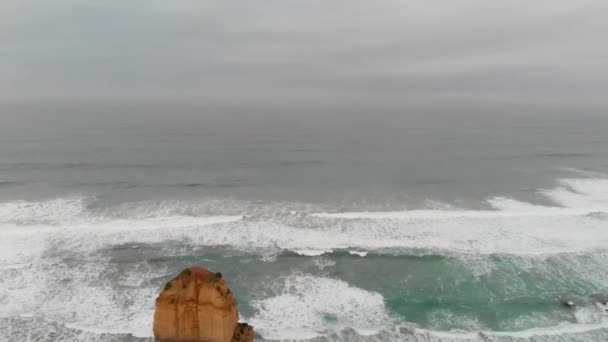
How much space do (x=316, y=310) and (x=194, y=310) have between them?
1090 cm

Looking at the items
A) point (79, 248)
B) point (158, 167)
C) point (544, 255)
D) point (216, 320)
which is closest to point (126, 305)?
point (79, 248)

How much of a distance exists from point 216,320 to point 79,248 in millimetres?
20653

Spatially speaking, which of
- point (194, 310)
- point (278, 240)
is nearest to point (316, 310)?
point (278, 240)

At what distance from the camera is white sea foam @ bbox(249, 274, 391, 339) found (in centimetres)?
1927

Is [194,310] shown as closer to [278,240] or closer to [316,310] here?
[316,310]

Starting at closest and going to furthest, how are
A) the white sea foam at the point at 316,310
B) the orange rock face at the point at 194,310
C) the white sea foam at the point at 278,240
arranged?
1. the orange rock face at the point at 194,310
2. the white sea foam at the point at 316,310
3. the white sea foam at the point at 278,240

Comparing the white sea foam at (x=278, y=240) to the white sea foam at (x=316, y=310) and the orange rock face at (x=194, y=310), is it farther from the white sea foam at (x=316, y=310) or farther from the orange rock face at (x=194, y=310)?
the orange rock face at (x=194, y=310)

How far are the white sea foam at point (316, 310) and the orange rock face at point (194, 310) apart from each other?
8.29 m

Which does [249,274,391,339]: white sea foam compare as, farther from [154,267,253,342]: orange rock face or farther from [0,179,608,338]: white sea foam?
[154,267,253,342]: orange rock face

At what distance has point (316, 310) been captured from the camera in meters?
20.7

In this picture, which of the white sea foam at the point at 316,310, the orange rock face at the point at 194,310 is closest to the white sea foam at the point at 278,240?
the white sea foam at the point at 316,310

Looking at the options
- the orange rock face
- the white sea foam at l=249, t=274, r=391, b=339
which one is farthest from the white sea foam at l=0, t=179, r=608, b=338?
the orange rock face

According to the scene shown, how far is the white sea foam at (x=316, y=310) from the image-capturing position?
19266mm

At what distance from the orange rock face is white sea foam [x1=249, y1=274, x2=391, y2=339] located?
27.2 feet
